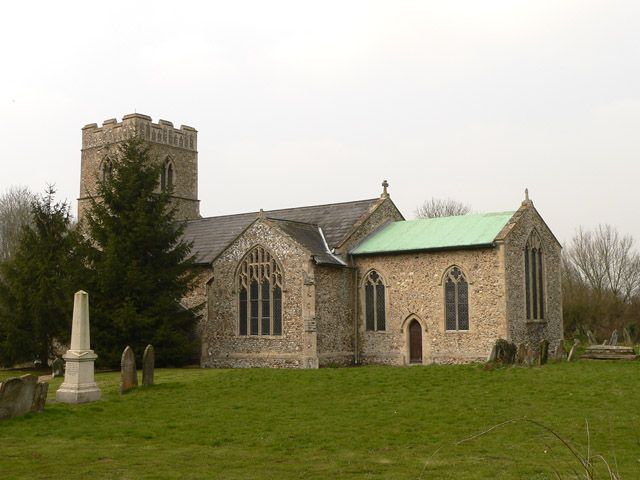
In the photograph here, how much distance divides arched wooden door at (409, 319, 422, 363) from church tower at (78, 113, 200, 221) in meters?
18.0

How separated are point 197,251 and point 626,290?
124 ft

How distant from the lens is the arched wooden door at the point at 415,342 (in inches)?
1086

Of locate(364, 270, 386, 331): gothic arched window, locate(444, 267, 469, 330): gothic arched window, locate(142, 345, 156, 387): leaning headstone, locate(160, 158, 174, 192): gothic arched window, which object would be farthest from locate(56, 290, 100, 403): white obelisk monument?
locate(160, 158, 174, 192): gothic arched window

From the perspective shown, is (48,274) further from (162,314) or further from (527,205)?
(527,205)

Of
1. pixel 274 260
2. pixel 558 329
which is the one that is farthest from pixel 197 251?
pixel 558 329

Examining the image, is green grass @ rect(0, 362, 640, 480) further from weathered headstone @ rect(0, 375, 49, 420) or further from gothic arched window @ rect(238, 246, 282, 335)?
gothic arched window @ rect(238, 246, 282, 335)

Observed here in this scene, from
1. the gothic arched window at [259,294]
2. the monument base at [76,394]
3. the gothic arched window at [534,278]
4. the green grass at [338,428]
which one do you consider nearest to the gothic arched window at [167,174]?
the gothic arched window at [259,294]

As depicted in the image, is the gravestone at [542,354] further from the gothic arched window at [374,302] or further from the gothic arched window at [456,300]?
the gothic arched window at [374,302]

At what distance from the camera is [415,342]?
2773 centimetres

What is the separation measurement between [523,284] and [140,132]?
23.6m

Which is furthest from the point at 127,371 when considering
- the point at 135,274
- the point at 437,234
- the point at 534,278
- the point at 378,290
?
the point at 534,278

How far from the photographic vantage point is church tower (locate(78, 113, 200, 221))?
41.7m

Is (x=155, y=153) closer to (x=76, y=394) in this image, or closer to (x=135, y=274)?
(x=135, y=274)

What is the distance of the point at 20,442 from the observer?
11945 millimetres
